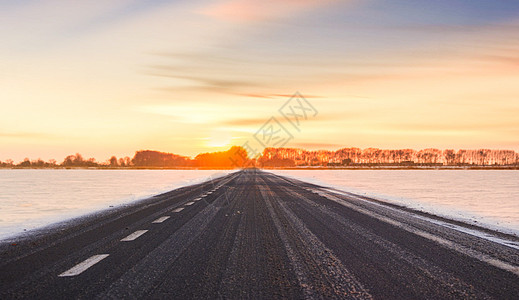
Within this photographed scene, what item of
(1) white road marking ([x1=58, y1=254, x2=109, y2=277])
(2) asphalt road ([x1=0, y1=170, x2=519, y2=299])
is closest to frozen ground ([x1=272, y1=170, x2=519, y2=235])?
(2) asphalt road ([x1=0, y1=170, x2=519, y2=299])

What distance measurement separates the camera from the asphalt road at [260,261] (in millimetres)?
3715

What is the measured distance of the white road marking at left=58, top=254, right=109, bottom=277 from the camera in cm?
431

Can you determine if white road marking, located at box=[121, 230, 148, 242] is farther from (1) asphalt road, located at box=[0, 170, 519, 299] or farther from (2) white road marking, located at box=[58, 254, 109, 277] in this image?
(2) white road marking, located at box=[58, 254, 109, 277]

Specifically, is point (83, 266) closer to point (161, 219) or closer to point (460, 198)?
point (161, 219)

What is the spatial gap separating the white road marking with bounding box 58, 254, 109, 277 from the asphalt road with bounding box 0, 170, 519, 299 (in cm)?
1

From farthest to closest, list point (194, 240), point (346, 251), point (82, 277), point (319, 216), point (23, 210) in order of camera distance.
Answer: point (23, 210)
point (319, 216)
point (194, 240)
point (346, 251)
point (82, 277)

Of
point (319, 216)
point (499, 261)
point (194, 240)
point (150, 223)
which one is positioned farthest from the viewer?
point (319, 216)

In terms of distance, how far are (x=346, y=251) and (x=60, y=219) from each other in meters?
8.07

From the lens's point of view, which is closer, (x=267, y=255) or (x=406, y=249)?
(x=267, y=255)

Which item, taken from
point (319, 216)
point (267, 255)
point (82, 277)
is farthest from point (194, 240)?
point (319, 216)

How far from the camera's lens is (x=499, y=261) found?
5.03 m

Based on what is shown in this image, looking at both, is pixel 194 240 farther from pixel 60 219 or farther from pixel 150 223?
pixel 60 219

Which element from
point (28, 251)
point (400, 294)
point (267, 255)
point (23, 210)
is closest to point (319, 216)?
point (267, 255)

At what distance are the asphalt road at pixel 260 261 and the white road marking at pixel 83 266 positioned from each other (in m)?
0.01
